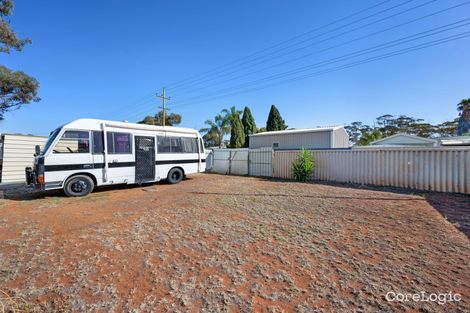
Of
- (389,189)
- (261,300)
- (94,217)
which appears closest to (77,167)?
(94,217)

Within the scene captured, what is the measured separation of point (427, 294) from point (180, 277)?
2635 millimetres

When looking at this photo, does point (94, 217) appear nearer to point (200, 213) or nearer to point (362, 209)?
point (200, 213)

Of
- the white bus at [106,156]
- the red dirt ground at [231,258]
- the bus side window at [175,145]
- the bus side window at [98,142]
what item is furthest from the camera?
the bus side window at [175,145]

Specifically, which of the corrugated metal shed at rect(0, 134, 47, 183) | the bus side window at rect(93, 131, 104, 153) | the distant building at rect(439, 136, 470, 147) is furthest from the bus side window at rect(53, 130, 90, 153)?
the distant building at rect(439, 136, 470, 147)

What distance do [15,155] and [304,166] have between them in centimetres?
1385

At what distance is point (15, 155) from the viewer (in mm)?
10367

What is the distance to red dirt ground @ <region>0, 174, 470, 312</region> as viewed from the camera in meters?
2.15

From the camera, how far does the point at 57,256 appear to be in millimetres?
3041

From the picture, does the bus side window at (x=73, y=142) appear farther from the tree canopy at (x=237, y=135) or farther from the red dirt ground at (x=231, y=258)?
the tree canopy at (x=237, y=135)

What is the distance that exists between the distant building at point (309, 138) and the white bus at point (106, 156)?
1012 cm

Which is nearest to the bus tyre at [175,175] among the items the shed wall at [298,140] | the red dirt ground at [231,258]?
the red dirt ground at [231,258]

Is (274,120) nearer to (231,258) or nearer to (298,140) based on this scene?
(298,140)

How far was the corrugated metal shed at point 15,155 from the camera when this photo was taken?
32.9ft

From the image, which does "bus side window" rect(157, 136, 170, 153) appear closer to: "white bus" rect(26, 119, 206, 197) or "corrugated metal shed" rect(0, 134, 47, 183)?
"white bus" rect(26, 119, 206, 197)
